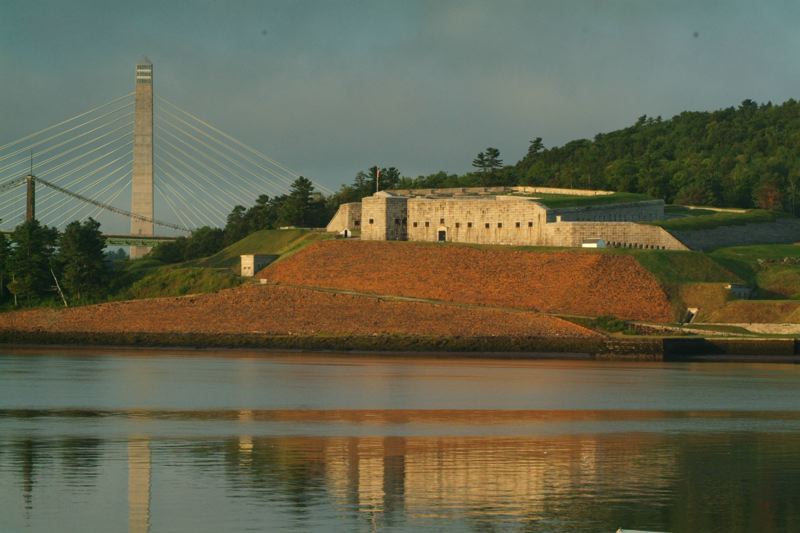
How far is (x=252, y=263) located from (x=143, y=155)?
45.0 ft

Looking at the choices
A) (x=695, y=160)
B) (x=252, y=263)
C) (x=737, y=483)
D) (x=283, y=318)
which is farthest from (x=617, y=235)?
Result: (x=737, y=483)

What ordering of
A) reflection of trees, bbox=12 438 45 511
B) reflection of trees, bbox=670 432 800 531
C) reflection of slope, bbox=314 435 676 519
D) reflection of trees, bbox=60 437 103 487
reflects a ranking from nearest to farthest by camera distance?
1. reflection of trees, bbox=670 432 800 531
2. reflection of slope, bbox=314 435 676 519
3. reflection of trees, bbox=12 438 45 511
4. reflection of trees, bbox=60 437 103 487

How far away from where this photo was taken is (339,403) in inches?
1480

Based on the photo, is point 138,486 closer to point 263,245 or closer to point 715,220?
point 715,220

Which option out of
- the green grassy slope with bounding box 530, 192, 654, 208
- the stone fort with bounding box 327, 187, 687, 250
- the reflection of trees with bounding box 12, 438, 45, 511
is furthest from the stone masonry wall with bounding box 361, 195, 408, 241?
the reflection of trees with bounding box 12, 438, 45, 511

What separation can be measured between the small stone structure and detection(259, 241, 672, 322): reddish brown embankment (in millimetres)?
869

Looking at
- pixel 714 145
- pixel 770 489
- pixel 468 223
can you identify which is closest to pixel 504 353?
pixel 468 223

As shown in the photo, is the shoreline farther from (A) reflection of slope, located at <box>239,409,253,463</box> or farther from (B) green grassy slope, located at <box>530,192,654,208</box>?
(A) reflection of slope, located at <box>239,409,253,463</box>

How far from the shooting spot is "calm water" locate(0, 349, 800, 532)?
20188mm

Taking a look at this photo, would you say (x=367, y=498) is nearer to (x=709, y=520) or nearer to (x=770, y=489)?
(x=709, y=520)

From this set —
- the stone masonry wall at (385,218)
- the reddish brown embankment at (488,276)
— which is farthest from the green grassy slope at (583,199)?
the stone masonry wall at (385,218)

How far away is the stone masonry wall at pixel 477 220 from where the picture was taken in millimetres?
74438

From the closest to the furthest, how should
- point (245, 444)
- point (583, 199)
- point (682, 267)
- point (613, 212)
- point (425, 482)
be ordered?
point (425, 482)
point (245, 444)
point (682, 267)
point (613, 212)
point (583, 199)

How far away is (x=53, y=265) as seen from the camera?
81000 millimetres
